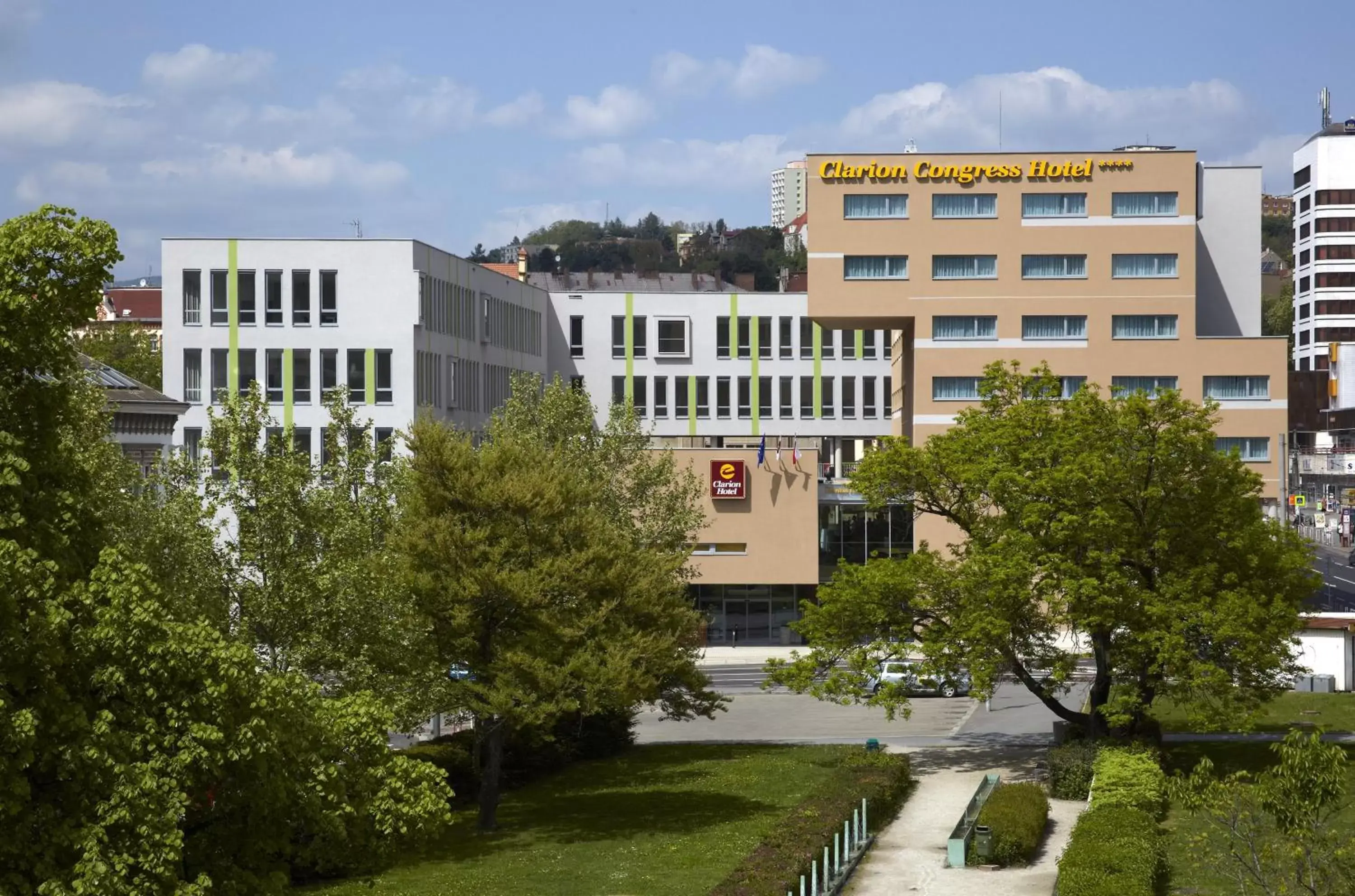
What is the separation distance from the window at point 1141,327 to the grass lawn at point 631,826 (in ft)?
123

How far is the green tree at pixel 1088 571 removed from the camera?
39.5 meters

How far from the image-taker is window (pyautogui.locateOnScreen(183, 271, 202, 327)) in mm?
79375

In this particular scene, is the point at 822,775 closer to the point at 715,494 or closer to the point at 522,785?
the point at 522,785

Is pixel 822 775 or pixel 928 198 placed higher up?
pixel 928 198

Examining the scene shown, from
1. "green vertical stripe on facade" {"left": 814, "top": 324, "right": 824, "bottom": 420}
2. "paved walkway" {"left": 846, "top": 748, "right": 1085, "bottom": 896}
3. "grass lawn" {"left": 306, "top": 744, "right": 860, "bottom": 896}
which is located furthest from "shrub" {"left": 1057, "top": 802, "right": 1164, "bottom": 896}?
"green vertical stripe on facade" {"left": 814, "top": 324, "right": 824, "bottom": 420}

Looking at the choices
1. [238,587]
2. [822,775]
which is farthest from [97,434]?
[822,775]

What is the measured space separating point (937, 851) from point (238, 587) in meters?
14.5

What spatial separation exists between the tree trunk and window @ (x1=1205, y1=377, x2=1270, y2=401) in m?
50.6

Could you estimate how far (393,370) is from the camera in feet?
257

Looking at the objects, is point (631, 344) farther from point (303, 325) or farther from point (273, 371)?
point (273, 371)

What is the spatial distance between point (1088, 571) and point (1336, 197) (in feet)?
438

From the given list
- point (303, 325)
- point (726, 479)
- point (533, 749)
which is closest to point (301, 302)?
point (303, 325)

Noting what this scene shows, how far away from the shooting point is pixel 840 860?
106 feet

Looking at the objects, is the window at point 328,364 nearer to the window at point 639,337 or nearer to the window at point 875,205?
the window at point 875,205
